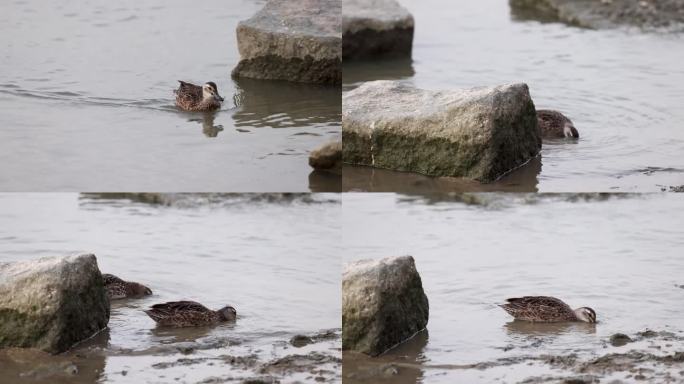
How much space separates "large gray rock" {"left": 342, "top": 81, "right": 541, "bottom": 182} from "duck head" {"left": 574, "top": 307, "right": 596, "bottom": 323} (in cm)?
116

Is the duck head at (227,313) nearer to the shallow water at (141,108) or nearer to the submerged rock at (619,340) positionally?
the shallow water at (141,108)

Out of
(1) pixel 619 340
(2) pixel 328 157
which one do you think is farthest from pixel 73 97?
(1) pixel 619 340

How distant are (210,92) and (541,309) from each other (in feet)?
10.1

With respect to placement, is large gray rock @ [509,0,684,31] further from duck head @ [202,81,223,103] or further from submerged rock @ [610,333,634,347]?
submerged rock @ [610,333,634,347]

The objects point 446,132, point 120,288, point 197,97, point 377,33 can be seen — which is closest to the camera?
point 446,132

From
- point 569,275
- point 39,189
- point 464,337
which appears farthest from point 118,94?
point 569,275

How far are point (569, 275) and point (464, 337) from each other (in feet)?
6.03

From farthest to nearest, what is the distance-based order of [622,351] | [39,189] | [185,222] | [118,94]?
[185,222] < [118,94] < [622,351] < [39,189]

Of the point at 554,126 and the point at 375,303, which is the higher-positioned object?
the point at 554,126

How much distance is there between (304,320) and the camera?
323 inches

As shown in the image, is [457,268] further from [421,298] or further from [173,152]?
[173,152]

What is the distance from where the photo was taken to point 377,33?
13.1m

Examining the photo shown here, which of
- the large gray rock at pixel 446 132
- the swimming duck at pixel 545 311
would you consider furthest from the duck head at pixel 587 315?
the large gray rock at pixel 446 132

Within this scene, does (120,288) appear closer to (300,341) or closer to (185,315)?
(185,315)
